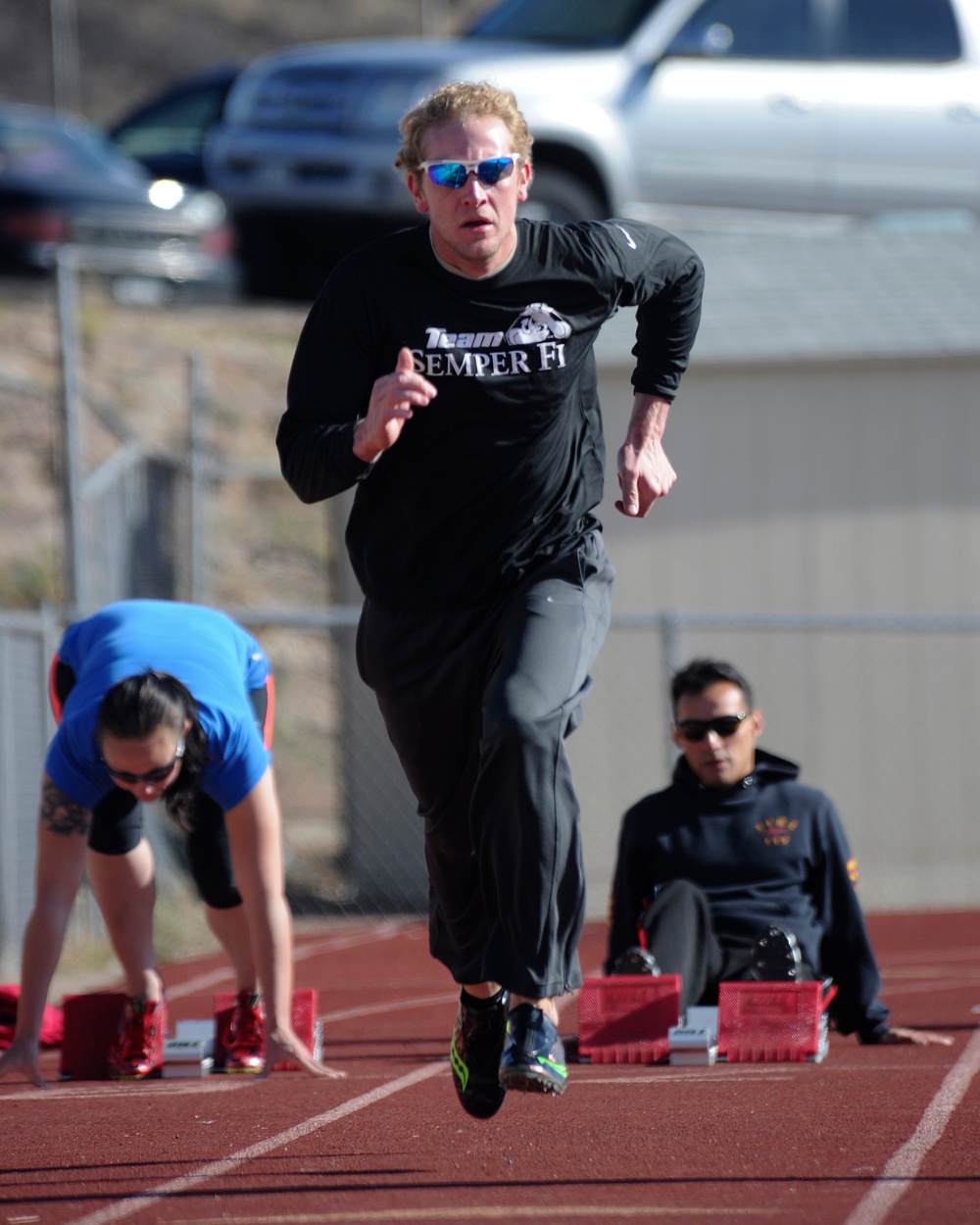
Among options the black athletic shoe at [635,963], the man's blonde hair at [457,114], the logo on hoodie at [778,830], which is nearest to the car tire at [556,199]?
the logo on hoodie at [778,830]

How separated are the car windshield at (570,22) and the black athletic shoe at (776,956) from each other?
811 centimetres

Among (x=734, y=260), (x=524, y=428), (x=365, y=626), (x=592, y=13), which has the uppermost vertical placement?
(x=592, y=13)

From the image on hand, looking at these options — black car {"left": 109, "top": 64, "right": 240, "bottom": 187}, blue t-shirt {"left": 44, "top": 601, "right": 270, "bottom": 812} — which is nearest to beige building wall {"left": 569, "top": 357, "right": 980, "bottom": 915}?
blue t-shirt {"left": 44, "top": 601, "right": 270, "bottom": 812}

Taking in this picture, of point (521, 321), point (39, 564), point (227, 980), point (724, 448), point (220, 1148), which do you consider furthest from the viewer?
point (39, 564)

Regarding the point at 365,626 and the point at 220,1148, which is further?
the point at 220,1148

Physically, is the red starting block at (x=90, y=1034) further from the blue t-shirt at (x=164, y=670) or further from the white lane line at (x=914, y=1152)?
the white lane line at (x=914, y=1152)

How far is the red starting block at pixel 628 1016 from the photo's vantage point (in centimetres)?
616

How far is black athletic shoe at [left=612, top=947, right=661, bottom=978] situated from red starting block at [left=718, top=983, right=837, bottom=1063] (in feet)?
0.84

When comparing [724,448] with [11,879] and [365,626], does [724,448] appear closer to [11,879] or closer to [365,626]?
[11,879]

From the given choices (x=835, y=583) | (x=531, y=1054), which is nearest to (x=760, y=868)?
(x=531, y=1054)

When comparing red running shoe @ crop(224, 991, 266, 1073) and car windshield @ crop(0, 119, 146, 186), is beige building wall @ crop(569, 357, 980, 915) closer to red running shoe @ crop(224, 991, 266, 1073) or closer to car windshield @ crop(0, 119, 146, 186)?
red running shoe @ crop(224, 991, 266, 1073)

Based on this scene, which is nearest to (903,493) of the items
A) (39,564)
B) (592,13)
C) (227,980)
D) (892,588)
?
(892,588)

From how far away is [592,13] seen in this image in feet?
42.6

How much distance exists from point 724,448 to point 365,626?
834 centimetres
